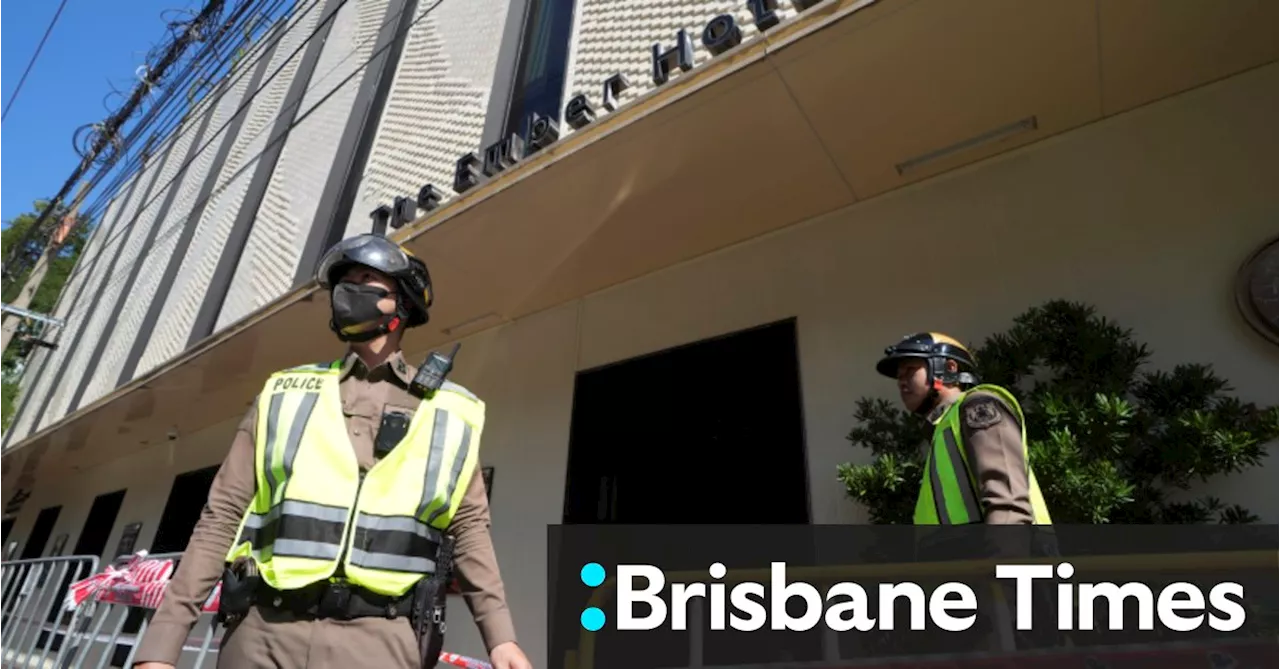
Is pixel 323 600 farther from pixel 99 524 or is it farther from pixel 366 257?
pixel 99 524

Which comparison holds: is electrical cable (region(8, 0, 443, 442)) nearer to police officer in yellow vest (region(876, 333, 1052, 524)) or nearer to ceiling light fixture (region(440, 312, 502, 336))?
ceiling light fixture (region(440, 312, 502, 336))

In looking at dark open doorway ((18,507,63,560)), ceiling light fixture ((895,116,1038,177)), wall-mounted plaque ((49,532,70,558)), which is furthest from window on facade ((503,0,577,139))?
dark open doorway ((18,507,63,560))

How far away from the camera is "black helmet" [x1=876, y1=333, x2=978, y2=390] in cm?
274

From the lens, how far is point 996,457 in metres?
2.10

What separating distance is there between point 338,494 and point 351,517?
0.22 ft

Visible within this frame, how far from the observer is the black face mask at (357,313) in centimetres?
192

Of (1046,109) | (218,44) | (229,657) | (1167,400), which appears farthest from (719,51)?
(218,44)

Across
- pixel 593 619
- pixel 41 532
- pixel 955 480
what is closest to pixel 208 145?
pixel 41 532

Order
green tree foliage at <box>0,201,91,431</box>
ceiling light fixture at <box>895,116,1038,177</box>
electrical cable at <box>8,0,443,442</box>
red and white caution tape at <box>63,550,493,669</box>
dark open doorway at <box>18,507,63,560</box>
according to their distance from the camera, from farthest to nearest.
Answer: green tree foliage at <box>0,201,91,431</box> → dark open doorway at <box>18,507,63,560</box> → electrical cable at <box>8,0,443,442</box> → ceiling light fixture at <box>895,116,1038,177</box> → red and white caution tape at <box>63,550,493,669</box>

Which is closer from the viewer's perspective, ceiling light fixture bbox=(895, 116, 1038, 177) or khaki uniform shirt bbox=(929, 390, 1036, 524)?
khaki uniform shirt bbox=(929, 390, 1036, 524)

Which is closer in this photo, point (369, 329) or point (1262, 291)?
point (369, 329)

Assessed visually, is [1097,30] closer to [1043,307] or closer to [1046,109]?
[1046,109]

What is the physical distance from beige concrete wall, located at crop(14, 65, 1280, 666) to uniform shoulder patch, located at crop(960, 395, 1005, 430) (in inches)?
59.3

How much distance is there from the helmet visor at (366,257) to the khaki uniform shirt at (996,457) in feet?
6.22
